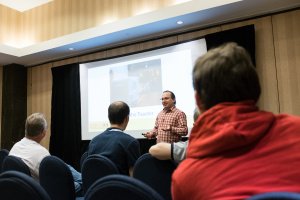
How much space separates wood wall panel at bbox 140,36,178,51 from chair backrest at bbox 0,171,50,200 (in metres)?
4.12

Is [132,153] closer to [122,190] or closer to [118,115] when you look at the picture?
[118,115]

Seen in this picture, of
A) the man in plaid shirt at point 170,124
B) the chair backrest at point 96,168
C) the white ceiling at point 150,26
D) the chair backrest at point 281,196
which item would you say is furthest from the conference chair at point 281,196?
the white ceiling at point 150,26

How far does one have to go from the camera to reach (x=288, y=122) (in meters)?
0.68

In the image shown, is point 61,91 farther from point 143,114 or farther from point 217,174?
point 217,174

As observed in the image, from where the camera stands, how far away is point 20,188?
93 cm

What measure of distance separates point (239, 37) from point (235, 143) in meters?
3.73

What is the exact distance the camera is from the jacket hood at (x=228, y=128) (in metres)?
0.65

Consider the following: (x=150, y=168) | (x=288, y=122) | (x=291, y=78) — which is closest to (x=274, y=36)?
(x=291, y=78)

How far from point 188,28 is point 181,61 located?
2.01 feet

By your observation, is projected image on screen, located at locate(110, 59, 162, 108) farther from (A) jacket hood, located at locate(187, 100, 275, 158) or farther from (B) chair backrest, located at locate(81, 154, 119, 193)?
(A) jacket hood, located at locate(187, 100, 275, 158)

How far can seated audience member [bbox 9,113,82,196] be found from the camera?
2006 mm

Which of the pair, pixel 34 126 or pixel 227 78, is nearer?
pixel 227 78

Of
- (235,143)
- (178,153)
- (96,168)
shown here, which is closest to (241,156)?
(235,143)

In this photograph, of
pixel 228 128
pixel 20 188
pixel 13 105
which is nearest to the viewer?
pixel 228 128
